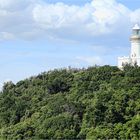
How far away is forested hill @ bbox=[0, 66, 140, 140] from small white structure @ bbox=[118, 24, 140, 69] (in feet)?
16.4

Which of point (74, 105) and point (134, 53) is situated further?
point (134, 53)

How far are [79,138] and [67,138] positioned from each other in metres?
1.20

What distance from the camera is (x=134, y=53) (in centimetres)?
6731

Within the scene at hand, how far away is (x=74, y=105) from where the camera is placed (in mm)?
51156

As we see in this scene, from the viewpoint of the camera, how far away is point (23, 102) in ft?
188

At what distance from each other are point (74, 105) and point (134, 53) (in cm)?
1743

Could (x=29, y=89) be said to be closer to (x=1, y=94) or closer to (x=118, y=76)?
(x=1, y=94)

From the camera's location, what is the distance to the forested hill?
47.4m

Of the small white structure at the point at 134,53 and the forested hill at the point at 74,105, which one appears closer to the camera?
the forested hill at the point at 74,105

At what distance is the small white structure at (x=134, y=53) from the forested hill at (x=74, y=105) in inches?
196

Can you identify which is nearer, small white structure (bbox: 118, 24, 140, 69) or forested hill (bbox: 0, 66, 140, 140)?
forested hill (bbox: 0, 66, 140, 140)

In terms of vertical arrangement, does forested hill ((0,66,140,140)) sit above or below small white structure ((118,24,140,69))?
below

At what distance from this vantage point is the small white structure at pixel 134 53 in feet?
214

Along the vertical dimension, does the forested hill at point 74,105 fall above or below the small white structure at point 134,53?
below
